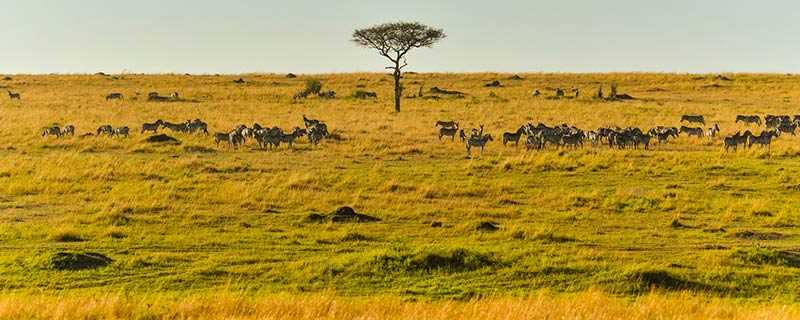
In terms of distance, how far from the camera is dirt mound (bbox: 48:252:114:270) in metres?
13.7

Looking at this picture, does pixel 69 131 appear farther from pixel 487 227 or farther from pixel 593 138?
pixel 487 227

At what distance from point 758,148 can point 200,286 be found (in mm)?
25027

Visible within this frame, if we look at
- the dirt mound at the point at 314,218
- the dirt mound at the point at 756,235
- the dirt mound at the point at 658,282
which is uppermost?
the dirt mound at the point at 658,282

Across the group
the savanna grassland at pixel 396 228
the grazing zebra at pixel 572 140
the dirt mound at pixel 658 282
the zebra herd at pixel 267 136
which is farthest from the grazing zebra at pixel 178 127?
the dirt mound at pixel 658 282

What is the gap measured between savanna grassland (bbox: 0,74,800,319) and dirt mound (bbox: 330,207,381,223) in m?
0.34

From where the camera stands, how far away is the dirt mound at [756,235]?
17348mm

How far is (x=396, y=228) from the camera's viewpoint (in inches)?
711

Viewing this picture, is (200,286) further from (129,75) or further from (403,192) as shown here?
(129,75)

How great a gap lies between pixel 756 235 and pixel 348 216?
819 centimetres

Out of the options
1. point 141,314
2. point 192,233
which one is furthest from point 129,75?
point 141,314

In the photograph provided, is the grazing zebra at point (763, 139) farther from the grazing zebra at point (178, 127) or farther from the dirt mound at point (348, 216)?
the grazing zebra at point (178, 127)

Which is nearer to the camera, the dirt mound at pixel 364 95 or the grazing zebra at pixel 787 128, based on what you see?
the grazing zebra at pixel 787 128

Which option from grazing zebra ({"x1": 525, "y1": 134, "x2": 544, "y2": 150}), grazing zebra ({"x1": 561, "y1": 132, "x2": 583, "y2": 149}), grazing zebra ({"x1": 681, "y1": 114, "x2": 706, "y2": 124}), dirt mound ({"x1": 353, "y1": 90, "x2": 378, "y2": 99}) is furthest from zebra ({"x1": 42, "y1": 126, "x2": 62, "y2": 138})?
grazing zebra ({"x1": 681, "y1": 114, "x2": 706, "y2": 124})

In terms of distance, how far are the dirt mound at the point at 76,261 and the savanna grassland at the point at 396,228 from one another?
7 centimetres
